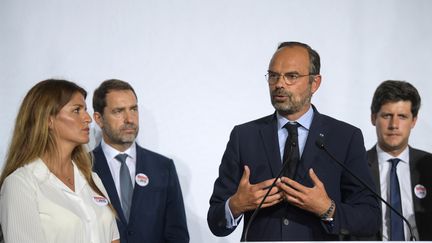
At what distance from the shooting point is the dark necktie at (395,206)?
342 centimetres

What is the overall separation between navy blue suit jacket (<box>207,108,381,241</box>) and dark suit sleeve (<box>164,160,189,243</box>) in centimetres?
60

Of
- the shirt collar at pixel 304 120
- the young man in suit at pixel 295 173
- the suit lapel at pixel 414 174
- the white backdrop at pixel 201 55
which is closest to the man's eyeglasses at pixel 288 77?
the young man in suit at pixel 295 173

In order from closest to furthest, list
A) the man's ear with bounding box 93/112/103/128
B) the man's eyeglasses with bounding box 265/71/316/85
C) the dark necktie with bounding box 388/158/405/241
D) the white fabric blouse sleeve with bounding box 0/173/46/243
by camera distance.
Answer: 1. the white fabric blouse sleeve with bounding box 0/173/46/243
2. the man's eyeglasses with bounding box 265/71/316/85
3. the dark necktie with bounding box 388/158/405/241
4. the man's ear with bounding box 93/112/103/128

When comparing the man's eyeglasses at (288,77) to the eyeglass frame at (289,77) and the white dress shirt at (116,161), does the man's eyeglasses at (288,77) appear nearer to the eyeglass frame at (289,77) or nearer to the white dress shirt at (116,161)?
the eyeglass frame at (289,77)

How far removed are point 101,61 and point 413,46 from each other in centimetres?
197

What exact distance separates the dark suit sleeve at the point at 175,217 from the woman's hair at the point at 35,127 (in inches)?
34.3

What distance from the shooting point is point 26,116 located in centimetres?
287

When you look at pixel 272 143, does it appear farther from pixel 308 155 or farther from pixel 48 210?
pixel 48 210

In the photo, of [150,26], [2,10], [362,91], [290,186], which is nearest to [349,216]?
[290,186]

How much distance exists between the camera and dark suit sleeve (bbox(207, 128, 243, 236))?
9.50 feet

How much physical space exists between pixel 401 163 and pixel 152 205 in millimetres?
1471

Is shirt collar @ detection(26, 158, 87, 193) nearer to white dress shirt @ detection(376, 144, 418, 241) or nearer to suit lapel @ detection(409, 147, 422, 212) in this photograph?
white dress shirt @ detection(376, 144, 418, 241)

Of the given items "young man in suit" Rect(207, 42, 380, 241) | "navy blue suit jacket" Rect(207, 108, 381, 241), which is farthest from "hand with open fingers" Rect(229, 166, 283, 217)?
"navy blue suit jacket" Rect(207, 108, 381, 241)

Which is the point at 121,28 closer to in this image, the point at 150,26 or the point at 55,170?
the point at 150,26
